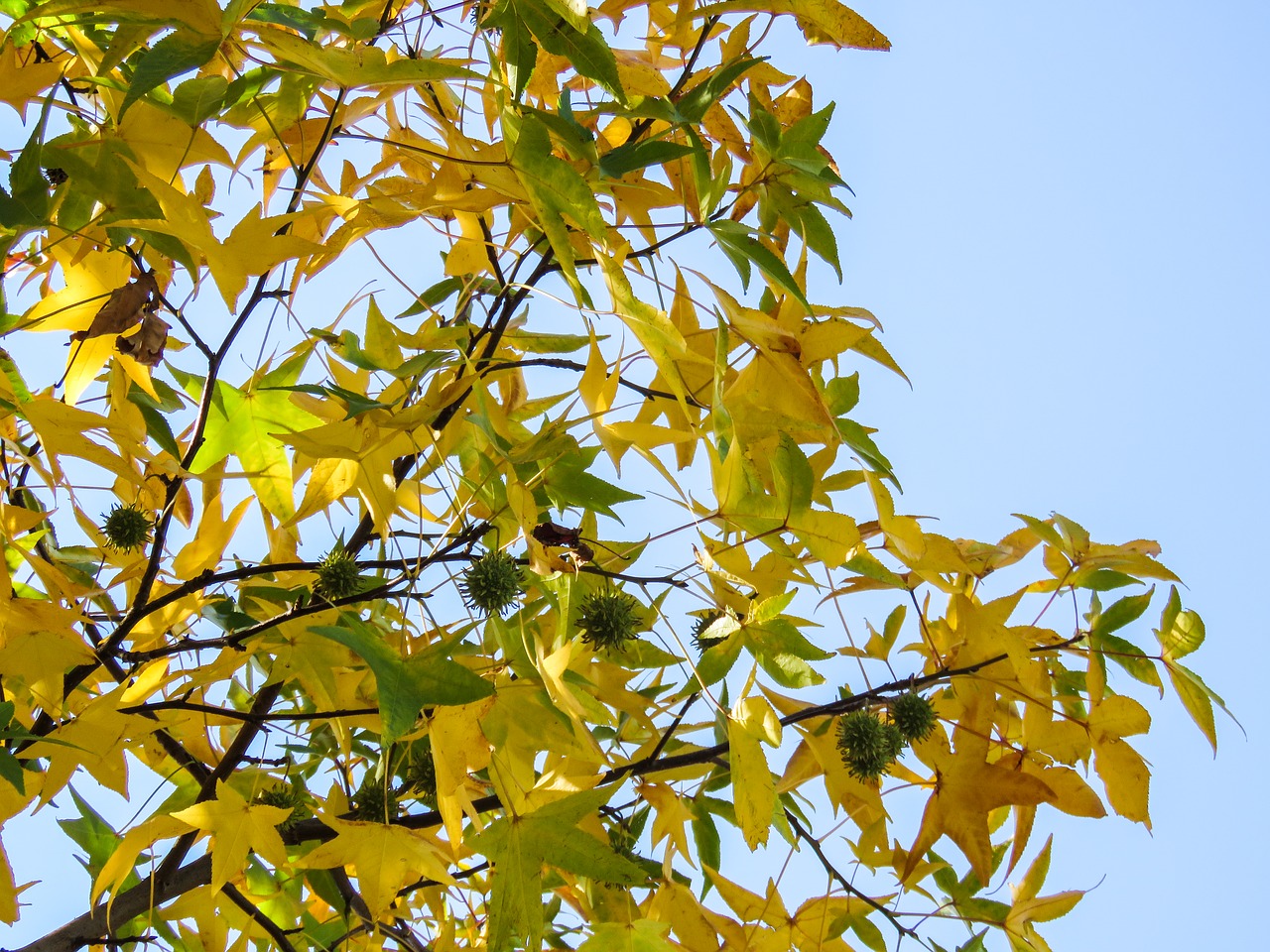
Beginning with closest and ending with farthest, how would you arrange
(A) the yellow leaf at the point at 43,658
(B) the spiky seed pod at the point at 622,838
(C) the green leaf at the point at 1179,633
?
(A) the yellow leaf at the point at 43,658
(C) the green leaf at the point at 1179,633
(B) the spiky seed pod at the point at 622,838

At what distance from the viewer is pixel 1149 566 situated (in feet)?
3.29

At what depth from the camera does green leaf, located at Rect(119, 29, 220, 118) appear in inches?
23.9

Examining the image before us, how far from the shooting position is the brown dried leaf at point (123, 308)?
36.6 inches

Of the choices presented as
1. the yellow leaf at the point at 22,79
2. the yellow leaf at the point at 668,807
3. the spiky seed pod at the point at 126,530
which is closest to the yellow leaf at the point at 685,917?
the yellow leaf at the point at 668,807

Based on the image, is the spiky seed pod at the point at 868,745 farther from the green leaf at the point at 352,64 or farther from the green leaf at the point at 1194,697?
the green leaf at the point at 352,64

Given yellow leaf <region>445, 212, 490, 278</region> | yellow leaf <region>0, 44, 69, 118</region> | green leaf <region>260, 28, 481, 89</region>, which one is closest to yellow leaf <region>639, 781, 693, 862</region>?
yellow leaf <region>445, 212, 490, 278</region>

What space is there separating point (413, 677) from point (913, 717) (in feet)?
1.81

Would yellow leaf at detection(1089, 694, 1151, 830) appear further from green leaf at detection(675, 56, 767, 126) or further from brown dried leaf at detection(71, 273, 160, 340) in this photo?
brown dried leaf at detection(71, 273, 160, 340)

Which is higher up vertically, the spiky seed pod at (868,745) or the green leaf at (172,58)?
the green leaf at (172,58)

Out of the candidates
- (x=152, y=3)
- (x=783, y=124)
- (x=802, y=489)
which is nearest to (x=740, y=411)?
(x=802, y=489)

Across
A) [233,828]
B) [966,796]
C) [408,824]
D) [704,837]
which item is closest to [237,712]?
[233,828]

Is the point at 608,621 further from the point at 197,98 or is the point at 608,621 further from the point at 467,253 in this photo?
the point at 197,98

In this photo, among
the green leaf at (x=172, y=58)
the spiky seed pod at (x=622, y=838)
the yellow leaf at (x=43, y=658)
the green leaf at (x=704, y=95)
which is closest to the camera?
the green leaf at (x=172, y=58)

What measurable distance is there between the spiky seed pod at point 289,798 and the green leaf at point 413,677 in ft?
1.77
